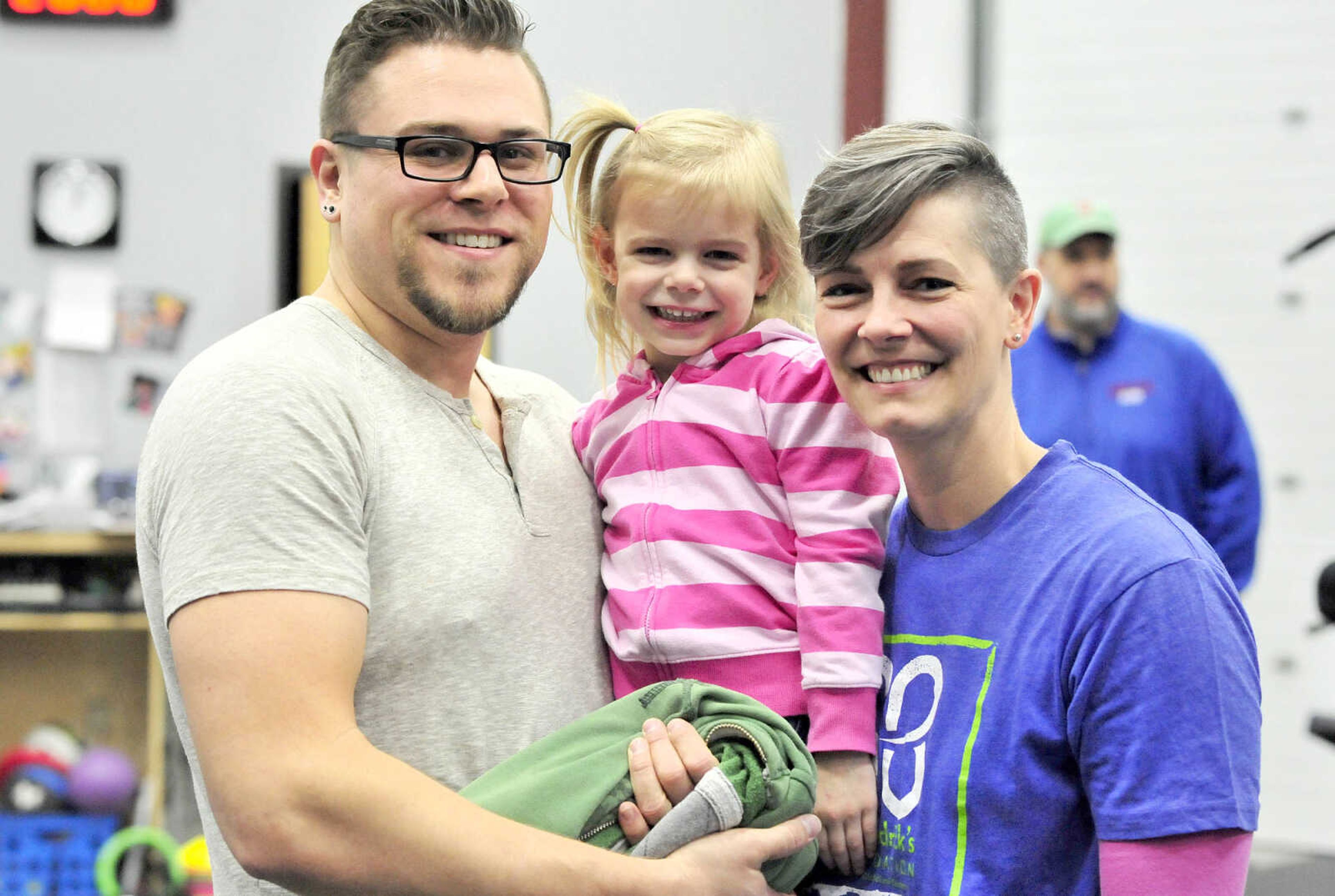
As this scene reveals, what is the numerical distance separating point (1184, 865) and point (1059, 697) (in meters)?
0.17

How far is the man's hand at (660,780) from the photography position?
127 centimetres

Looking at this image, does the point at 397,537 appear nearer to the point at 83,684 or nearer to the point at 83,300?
the point at 83,684

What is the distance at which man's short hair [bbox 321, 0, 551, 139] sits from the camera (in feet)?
4.87

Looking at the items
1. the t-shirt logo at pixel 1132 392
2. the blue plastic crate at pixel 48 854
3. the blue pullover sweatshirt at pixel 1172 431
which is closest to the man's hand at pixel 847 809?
the blue pullover sweatshirt at pixel 1172 431

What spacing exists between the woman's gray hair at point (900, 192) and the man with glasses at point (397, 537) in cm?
36

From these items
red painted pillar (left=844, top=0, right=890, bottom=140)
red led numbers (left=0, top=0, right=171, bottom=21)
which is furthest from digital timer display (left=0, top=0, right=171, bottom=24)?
red painted pillar (left=844, top=0, right=890, bottom=140)

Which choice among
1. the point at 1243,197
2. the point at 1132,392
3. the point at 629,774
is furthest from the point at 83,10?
the point at 629,774

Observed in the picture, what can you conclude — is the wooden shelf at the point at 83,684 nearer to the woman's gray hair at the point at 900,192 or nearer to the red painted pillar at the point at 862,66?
the red painted pillar at the point at 862,66

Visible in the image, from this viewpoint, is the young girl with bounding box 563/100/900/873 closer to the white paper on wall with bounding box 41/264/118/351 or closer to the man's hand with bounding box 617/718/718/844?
the man's hand with bounding box 617/718/718/844

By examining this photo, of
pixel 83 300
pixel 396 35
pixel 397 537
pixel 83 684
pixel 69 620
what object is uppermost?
pixel 396 35

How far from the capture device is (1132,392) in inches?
133

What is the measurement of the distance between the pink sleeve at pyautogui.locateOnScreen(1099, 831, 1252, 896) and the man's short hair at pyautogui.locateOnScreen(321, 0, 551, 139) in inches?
41.8

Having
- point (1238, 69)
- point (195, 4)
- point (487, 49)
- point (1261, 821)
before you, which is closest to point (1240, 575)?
point (1261, 821)

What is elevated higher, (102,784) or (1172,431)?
(1172,431)
